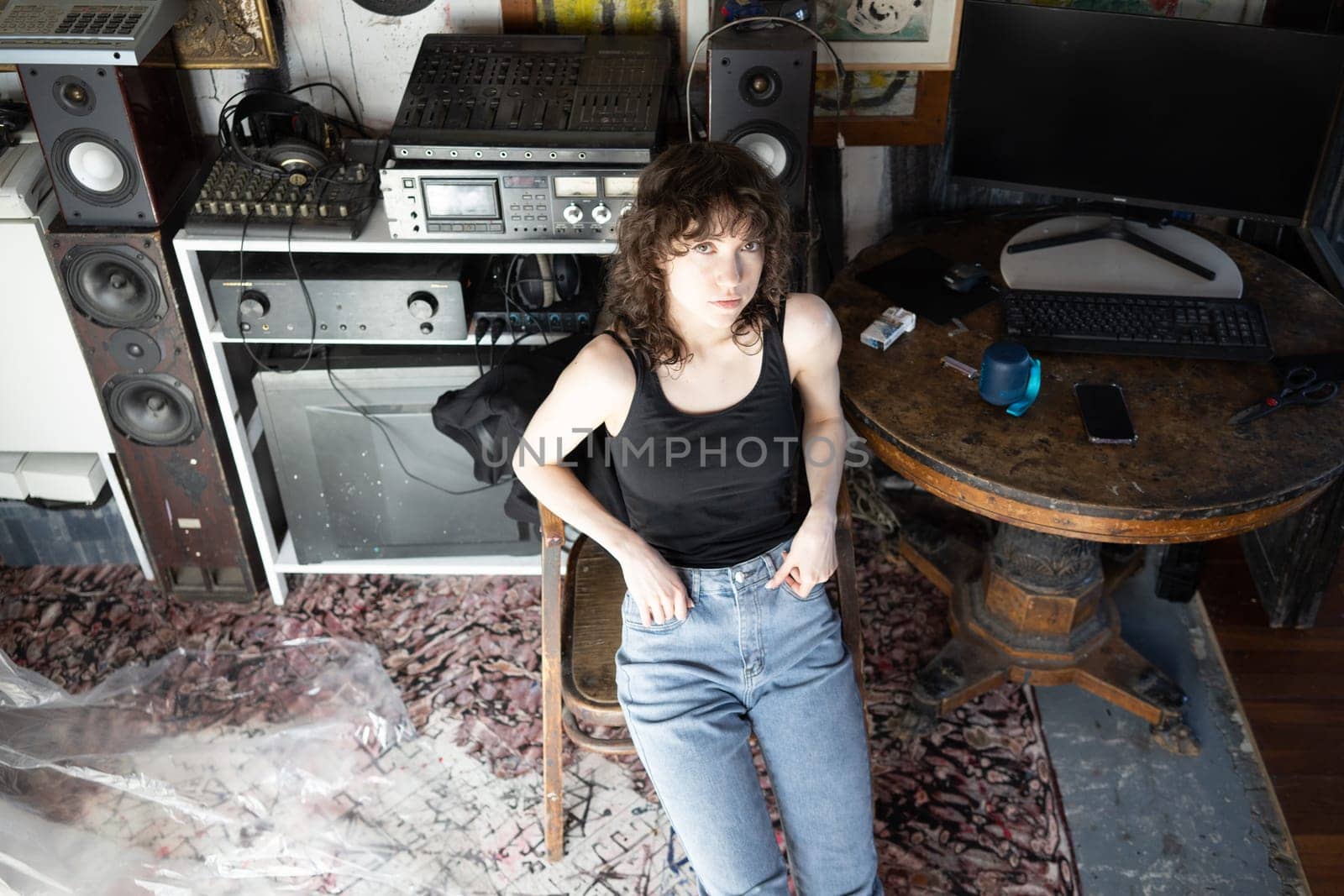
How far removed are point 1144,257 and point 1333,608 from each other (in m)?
0.95

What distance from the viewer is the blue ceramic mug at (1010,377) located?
1938 mm

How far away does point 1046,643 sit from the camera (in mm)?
2381

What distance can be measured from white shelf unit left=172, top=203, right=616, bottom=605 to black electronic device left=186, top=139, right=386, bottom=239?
2cm

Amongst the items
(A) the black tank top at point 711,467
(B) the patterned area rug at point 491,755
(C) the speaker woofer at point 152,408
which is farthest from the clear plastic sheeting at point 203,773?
(A) the black tank top at point 711,467

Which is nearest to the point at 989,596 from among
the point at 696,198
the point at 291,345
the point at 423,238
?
the point at 696,198

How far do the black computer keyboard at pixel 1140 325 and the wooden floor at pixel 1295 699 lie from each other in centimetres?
77

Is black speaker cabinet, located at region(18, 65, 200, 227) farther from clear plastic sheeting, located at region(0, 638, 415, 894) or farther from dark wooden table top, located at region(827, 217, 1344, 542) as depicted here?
dark wooden table top, located at region(827, 217, 1344, 542)

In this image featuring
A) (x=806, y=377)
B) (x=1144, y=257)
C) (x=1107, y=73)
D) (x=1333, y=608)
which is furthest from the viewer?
(x=1333, y=608)

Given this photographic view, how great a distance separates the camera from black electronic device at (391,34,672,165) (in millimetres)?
2113

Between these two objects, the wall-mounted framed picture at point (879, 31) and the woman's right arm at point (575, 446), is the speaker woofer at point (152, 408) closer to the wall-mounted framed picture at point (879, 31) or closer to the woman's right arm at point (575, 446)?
the woman's right arm at point (575, 446)

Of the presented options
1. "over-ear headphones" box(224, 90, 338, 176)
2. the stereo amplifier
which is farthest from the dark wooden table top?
"over-ear headphones" box(224, 90, 338, 176)

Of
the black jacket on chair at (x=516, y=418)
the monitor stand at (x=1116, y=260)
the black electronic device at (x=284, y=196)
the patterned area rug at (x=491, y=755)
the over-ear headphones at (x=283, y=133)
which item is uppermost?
the over-ear headphones at (x=283, y=133)

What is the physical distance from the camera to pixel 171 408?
8.04ft

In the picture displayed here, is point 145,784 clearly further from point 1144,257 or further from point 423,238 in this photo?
point 1144,257
